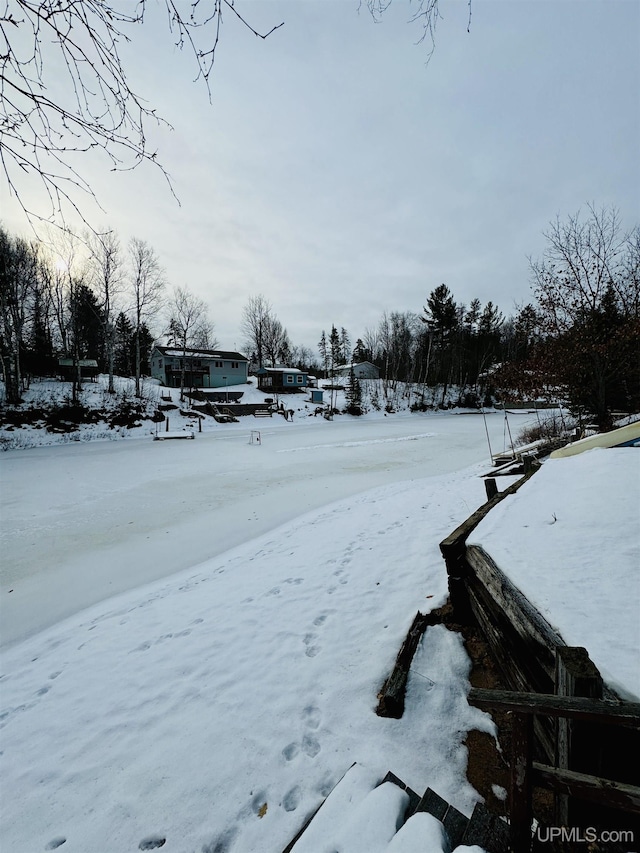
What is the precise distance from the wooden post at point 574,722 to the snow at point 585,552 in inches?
6.7

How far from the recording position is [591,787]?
49.7 inches

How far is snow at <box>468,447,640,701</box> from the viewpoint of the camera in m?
1.74

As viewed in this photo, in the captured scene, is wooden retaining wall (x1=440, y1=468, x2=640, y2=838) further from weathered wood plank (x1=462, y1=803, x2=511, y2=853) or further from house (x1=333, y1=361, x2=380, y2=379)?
house (x1=333, y1=361, x2=380, y2=379)

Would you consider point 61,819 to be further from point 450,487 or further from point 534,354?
point 534,354

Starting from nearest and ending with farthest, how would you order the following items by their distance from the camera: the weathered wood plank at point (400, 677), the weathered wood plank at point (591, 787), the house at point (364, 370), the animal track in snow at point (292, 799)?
1. the weathered wood plank at point (591, 787)
2. the animal track in snow at point (292, 799)
3. the weathered wood plank at point (400, 677)
4. the house at point (364, 370)

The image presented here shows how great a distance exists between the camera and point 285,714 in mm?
2631

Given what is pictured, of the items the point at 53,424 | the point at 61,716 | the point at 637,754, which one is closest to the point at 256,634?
the point at 61,716

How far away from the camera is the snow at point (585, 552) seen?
1741 mm

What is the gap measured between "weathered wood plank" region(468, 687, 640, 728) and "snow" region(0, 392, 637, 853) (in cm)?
87

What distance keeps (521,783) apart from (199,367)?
42.2 metres

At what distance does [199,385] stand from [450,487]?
3749cm

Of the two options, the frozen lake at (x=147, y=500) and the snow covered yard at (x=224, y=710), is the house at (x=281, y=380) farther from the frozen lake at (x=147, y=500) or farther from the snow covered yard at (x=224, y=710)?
the snow covered yard at (x=224, y=710)

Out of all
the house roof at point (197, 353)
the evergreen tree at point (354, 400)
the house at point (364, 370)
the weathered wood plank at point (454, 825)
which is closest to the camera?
the weathered wood plank at point (454, 825)

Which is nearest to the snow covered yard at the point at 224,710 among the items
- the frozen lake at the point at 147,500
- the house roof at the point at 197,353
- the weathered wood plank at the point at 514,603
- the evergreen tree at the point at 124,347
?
the weathered wood plank at the point at 514,603
